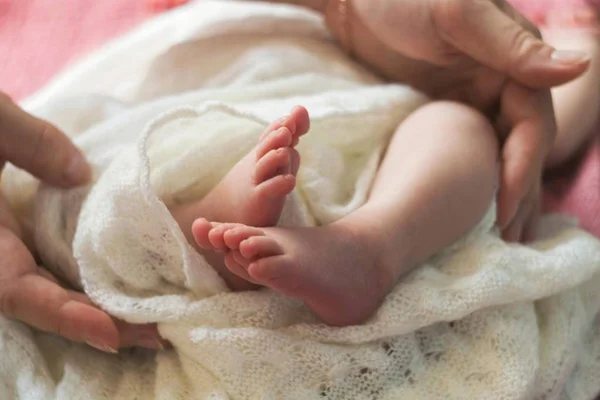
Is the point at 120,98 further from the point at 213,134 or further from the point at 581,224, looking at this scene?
the point at 581,224

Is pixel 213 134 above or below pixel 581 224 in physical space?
above

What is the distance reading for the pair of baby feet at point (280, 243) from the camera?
21.0 inches

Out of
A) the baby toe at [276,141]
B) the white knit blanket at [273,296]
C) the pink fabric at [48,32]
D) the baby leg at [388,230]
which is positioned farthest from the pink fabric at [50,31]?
the baby toe at [276,141]

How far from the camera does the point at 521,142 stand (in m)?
0.75

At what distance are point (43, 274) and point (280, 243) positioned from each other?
26 cm

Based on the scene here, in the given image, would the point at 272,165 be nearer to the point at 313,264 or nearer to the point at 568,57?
the point at 313,264

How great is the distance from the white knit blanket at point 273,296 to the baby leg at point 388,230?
0.02 m

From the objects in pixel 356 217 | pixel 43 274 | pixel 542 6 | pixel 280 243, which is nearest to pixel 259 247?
pixel 280 243

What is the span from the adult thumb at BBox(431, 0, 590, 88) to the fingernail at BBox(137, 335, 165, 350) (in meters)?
0.42

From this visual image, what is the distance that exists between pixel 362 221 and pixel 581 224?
36 centimetres

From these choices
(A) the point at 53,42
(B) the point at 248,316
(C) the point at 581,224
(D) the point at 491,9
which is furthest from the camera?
(A) the point at 53,42

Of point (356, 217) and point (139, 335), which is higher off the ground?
point (356, 217)

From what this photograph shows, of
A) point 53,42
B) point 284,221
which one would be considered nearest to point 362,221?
point 284,221

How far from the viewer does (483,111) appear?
82cm
